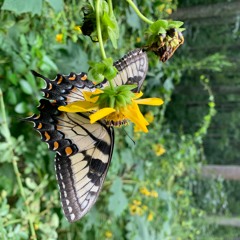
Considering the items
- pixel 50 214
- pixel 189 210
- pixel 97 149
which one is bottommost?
pixel 189 210

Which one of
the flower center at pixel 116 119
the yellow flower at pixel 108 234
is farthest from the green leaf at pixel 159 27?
the yellow flower at pixel 108 234

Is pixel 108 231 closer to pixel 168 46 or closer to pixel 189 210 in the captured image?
pixel 189 210

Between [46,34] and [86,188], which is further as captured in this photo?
[46,34]

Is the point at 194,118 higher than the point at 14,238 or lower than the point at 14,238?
lower

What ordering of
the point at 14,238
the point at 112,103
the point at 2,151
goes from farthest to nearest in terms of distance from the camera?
the point at 2,151, the point at 14,238, the point at 112,103

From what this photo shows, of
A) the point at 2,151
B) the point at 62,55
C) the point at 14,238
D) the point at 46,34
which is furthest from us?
the point at 62,55

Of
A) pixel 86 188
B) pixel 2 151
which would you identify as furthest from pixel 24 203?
pixel 86 188
